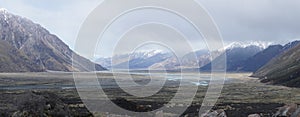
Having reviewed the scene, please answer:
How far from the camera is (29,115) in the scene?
42.8 metres

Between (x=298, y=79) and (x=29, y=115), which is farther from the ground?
(x=298, y=79)

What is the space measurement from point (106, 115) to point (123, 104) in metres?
6.87

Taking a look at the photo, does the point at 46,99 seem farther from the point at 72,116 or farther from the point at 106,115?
the point at 106,115

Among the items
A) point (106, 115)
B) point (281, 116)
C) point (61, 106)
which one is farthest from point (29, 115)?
point (281, 116)

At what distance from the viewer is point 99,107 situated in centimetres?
6456

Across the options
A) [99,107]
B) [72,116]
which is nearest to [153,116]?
[99,107]

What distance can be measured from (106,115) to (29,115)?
48.3ft

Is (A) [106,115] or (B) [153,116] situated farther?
(B) [153,116]

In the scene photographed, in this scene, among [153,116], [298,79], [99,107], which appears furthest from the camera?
[298,79]

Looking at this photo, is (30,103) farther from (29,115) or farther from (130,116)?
(130,116)

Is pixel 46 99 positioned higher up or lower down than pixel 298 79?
lower down

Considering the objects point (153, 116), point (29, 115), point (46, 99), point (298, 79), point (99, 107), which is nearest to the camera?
point (29, 115)

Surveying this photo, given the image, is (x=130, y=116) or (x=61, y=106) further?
(x=130, y=116)

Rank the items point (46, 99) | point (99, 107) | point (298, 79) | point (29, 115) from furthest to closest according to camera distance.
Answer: point (298, 79), point (99, 107), point (46, 99), point (29, 115)
